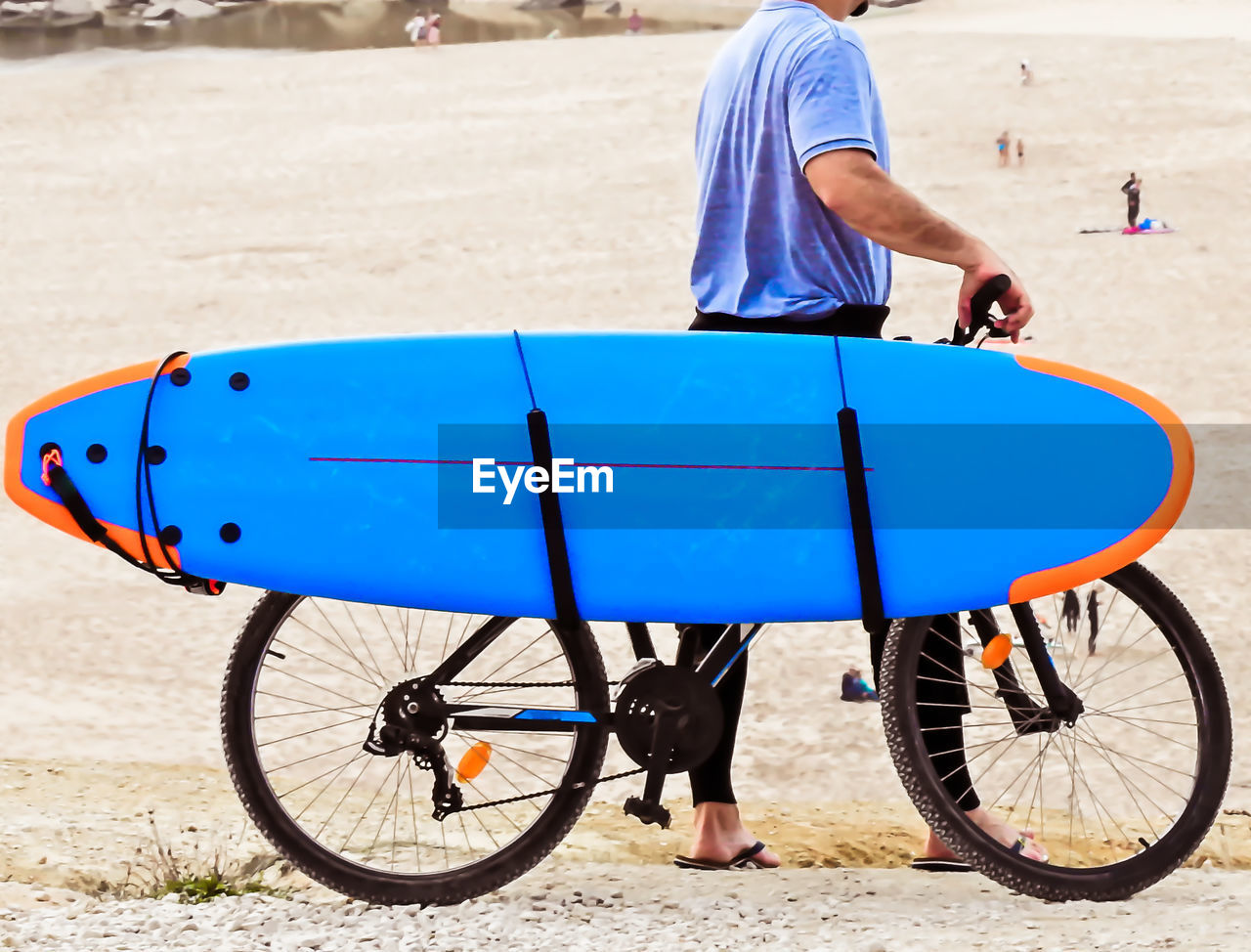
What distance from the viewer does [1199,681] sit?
311 cm

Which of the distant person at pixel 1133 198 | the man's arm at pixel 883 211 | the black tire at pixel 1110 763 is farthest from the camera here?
the distant person at pixel 1133 198

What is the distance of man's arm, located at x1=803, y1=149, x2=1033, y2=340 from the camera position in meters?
2.96

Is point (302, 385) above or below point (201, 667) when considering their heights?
above

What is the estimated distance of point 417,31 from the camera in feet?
109

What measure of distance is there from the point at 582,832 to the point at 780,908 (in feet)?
3.01

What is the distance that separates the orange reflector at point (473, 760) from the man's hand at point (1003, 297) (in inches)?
51.2

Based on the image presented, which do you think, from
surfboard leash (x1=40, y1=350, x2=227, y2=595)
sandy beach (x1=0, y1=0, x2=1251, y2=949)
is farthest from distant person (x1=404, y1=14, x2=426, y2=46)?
surfboard leash (x1=40, y1=350, x2=227, y2=595)

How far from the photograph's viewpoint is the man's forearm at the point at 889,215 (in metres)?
2.96

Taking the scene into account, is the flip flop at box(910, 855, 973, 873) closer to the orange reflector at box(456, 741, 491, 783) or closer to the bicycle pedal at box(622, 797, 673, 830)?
the bicycle pedal at box(622, 797, 673, 830)

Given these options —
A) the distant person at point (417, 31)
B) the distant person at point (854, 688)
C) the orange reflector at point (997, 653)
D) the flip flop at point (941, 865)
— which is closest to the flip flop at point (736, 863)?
the flip flop at point (941, 865)

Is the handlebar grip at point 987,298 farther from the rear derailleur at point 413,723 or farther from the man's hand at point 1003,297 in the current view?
the rear derailleur at point 413,723

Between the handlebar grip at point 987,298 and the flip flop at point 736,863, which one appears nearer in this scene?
the handlebar grip at point 987,298

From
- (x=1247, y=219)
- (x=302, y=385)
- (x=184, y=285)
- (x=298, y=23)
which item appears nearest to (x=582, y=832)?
(x=302, y=385)

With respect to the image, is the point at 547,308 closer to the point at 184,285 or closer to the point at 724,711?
the point at 184,285
